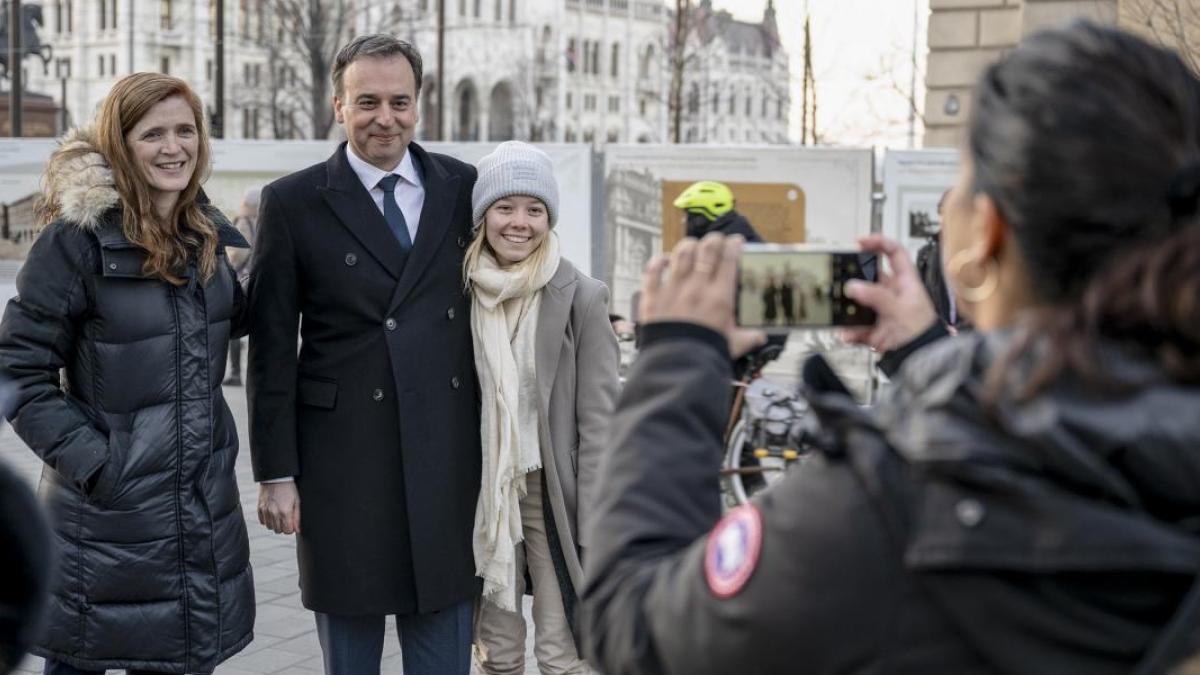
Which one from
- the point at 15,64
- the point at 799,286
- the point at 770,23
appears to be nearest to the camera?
the point at 799,286

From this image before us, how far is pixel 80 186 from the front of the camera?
12.1 ft

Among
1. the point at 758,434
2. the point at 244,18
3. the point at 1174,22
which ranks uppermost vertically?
the point at 244,18

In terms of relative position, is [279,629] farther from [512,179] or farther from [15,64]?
[15,64]

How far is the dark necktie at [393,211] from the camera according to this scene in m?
3.99

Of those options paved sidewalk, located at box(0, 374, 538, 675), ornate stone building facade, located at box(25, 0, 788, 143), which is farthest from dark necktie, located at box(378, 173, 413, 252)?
ornate stone building facade, located at box(25, 0, 788, 143)

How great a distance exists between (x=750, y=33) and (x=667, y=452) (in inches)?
5003

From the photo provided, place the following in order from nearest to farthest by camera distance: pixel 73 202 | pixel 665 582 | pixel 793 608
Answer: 1. pixel 793 608
2. pixel 665 582
3. pixel 73 202

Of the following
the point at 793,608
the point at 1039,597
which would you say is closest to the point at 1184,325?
the point at 1039,597

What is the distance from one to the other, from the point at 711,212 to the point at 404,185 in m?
4.39

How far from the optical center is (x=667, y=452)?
1.59 m

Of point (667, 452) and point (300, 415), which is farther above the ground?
point (667, 452)

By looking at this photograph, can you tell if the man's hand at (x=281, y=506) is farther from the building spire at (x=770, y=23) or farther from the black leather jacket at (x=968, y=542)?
the building spire at (x=770, y=23)

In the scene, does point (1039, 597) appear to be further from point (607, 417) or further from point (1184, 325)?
point (607, 417)

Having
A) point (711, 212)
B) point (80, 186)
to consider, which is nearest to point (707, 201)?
point (711, 212)
